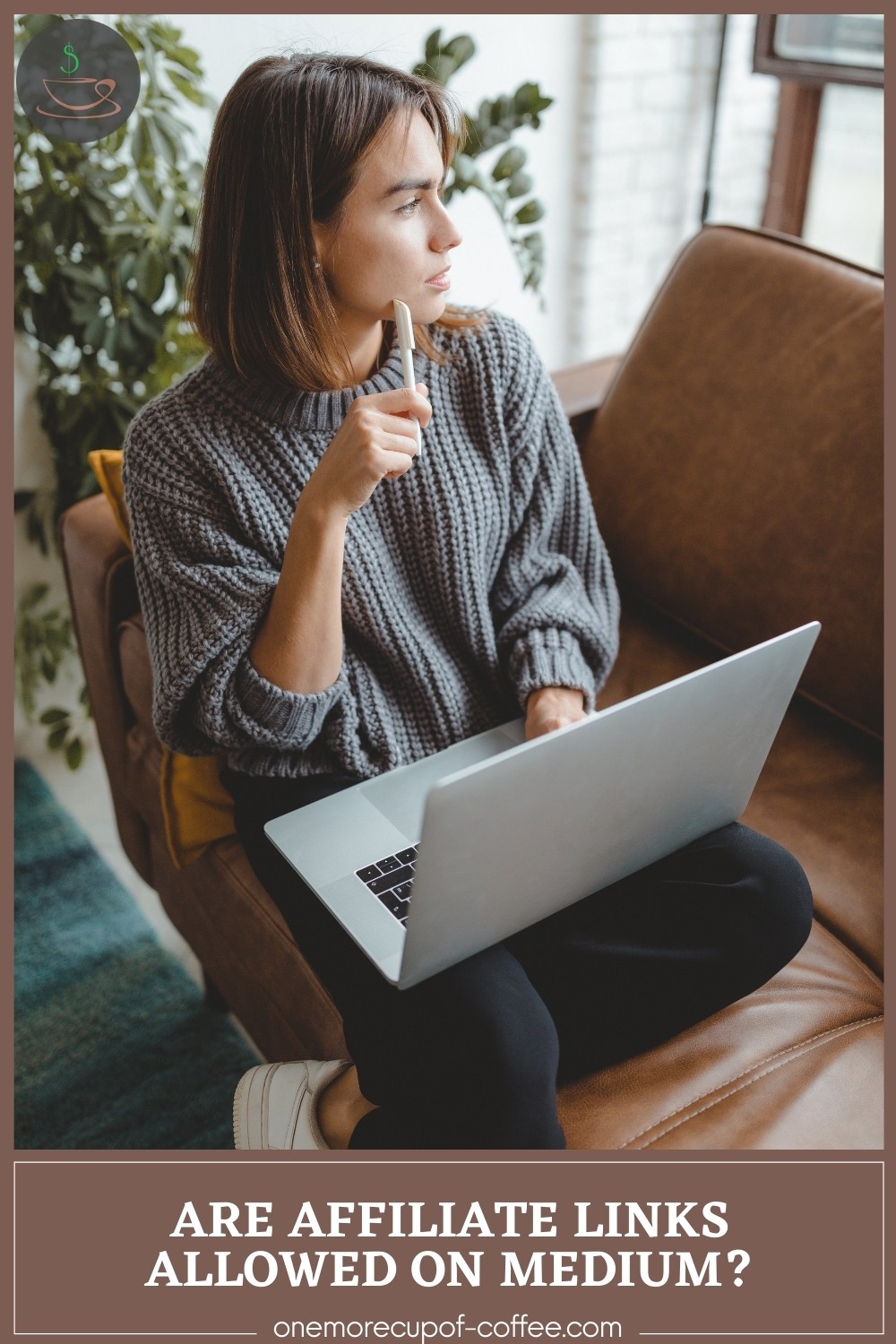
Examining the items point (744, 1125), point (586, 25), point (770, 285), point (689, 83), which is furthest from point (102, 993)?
point (689, 83)

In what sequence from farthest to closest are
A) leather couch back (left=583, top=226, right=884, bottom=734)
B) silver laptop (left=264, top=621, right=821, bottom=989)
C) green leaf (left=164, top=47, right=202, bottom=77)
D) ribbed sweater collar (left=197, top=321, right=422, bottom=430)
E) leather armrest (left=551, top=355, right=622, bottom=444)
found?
1. leather armrest (left=551, top=355, right=622, bottom=444)
2. green leaf (left=164, top=47, right=202, bottom=77)
3. leather couch back (left=583, top=226, right=884, bottom=734)
4. ribbed sweater collar (left=197, top=321, right=422, bottom=430)
5. silver laptop (left=264, top=621, right=821, bottom=989)

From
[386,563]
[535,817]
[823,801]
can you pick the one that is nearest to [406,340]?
[386,563]

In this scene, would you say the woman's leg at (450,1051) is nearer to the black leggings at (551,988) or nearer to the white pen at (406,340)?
the black leggings at (551,988)

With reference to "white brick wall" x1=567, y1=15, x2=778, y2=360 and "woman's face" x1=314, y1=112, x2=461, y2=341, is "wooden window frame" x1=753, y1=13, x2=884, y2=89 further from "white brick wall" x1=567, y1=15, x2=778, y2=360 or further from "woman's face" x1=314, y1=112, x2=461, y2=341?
"woman's face" x1=314, y1=112, x2=461, y2=341

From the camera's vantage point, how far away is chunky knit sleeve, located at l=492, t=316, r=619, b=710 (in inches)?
46.9

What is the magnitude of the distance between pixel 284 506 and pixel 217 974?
0.59 meters

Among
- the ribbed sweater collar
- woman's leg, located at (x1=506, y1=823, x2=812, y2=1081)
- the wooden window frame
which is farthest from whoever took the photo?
the wooden window frame

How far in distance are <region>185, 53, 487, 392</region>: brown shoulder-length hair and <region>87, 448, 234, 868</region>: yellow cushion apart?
28 centimetres

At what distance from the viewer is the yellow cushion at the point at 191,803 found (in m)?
1.22

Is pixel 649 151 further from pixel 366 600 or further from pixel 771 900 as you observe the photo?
pixel 771 900

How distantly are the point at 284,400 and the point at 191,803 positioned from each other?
1.47 ft

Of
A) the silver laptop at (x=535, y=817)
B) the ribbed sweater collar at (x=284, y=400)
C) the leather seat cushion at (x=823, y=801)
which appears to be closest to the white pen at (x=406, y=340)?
the ribbed sweater collar at (x=284, y=400)

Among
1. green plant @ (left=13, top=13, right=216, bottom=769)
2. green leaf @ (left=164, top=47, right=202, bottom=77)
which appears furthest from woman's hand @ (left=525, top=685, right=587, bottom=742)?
green leaf @ (left=164, top=47, right=202, bottom=77)
